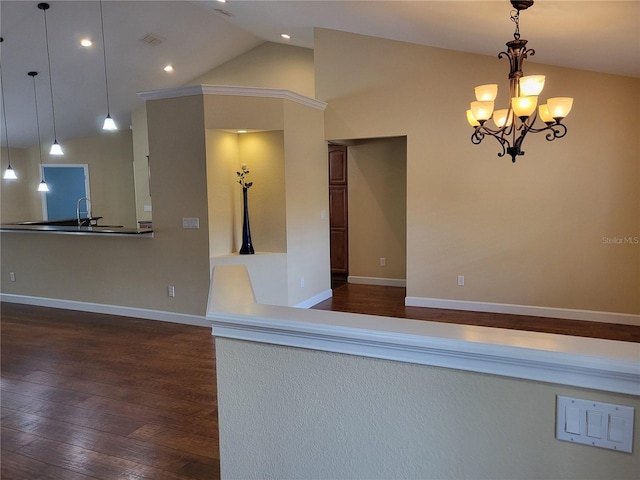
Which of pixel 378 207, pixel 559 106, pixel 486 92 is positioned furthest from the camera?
pixel 378 207

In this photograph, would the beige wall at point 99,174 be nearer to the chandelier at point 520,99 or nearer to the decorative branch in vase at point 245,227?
the decorative branch in vase at point 245,227

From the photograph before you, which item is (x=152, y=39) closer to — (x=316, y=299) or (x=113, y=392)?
(x=316, y=299)

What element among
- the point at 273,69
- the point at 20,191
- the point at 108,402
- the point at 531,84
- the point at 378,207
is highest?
the point at 273,69

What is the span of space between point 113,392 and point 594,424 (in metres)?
3.32

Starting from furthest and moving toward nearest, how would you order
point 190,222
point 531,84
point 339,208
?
1. point 339,208
2. point 190,222
3. point 531,84

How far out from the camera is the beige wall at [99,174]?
8.98 m

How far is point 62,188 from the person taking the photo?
955 centimetres

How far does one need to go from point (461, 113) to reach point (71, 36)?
189 inches

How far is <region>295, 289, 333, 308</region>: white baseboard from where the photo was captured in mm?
5713

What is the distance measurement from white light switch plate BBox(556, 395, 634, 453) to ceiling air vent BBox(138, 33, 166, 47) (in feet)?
21.5

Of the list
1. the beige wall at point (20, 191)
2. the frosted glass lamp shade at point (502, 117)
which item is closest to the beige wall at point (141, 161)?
the beige wall at point (20, 191)

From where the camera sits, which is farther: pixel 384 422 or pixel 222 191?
pixel 222 191

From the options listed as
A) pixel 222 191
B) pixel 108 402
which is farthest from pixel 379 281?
pixel 108 402

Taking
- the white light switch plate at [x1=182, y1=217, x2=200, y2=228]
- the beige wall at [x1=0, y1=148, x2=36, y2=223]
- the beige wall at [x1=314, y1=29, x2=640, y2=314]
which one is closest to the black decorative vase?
the white light switch plate at [x1=182, y1=217, x2=200, y2=228]
